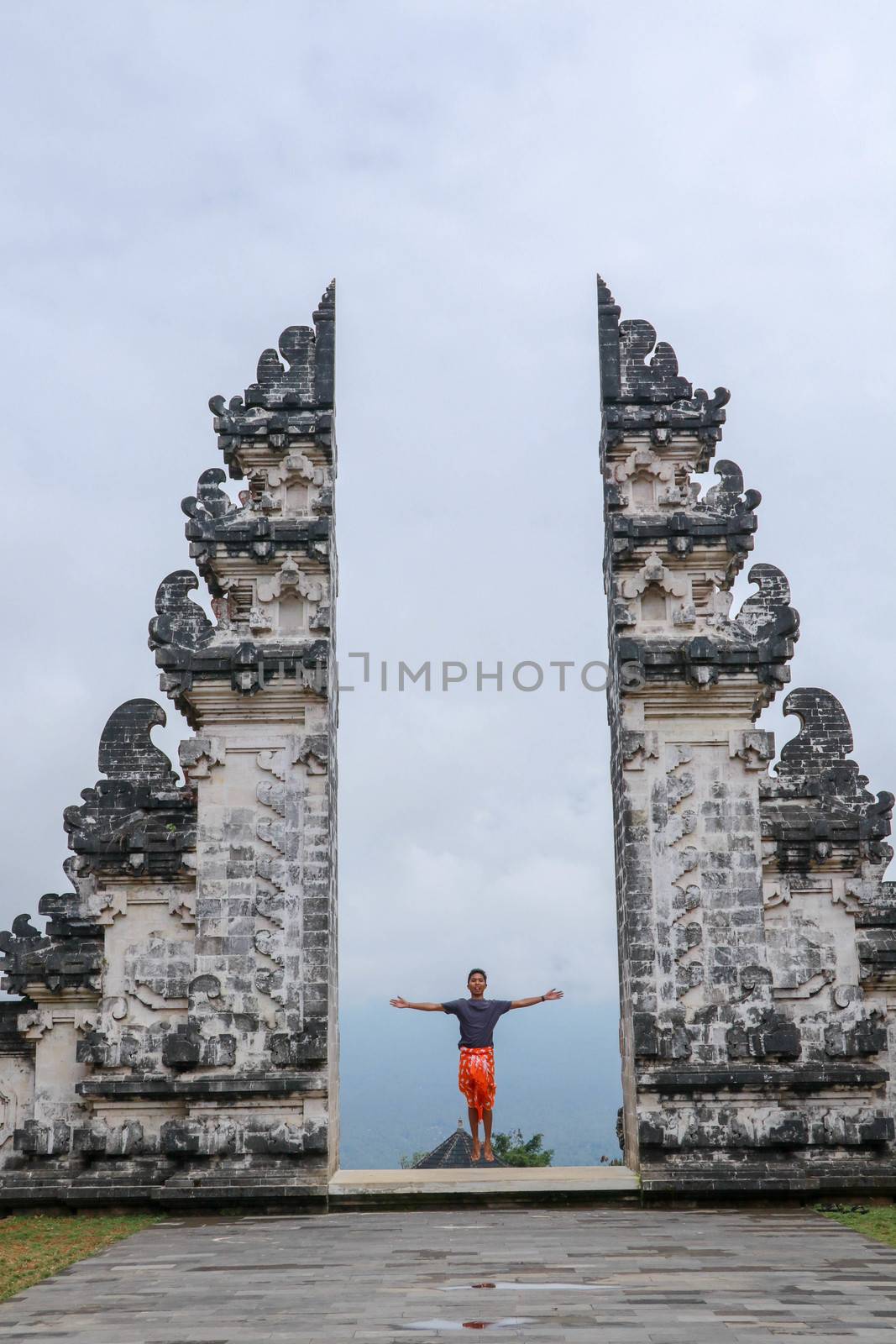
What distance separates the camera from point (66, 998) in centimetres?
1427

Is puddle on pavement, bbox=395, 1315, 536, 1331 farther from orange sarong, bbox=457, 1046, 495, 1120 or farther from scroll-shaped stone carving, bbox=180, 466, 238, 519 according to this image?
scroll-shaped stone carving, bbox=180, 466, 238, 519

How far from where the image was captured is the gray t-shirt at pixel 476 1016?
14711 millimetres

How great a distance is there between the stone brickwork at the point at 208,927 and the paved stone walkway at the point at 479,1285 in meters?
1.72

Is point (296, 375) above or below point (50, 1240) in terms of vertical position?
above

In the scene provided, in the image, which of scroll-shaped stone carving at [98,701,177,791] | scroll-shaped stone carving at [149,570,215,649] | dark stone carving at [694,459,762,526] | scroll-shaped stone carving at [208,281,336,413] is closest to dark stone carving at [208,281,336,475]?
scroll-shaped stone carving at [208,281,336,413]

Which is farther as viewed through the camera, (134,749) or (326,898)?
(134,749)

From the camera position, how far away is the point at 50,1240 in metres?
11.9

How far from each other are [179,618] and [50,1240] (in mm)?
6499

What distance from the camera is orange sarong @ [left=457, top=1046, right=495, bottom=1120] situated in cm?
1467

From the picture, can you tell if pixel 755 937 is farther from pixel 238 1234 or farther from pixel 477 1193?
pixel 238 1234

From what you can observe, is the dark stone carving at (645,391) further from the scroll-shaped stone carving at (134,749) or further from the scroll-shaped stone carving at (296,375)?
the scroll-shaped stone carving at (134,749)

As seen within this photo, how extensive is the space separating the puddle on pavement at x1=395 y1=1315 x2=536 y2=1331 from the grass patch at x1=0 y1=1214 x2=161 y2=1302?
290cm

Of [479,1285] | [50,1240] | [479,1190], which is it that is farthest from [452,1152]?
[479,1285]

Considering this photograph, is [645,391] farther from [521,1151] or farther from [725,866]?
[521,1151]
